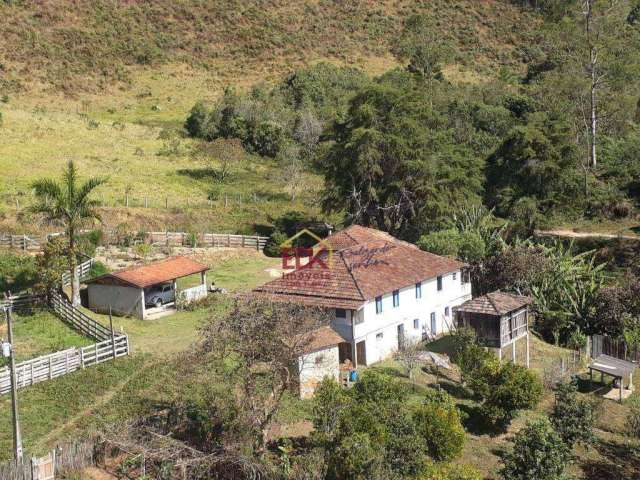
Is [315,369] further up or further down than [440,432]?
further up

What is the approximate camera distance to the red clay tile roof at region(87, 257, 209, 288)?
38.0 meters

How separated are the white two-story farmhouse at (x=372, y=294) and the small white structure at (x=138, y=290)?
5.62 meters

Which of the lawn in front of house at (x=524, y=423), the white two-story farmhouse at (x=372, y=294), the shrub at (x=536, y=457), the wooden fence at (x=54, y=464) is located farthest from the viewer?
the white two-story farmhouse at (x=372, y=294)

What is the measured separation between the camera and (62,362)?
2973 cm

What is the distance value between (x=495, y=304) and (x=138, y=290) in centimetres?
1660

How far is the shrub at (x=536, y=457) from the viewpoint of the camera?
24069mm

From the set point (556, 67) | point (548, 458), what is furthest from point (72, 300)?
point (556, 67)

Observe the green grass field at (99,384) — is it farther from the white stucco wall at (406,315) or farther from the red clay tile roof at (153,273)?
the white stucco wall at (406,315)

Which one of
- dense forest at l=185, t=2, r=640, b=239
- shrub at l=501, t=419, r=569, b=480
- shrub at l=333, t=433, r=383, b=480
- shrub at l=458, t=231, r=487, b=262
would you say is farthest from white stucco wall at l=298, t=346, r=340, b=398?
dense forest at l=185, t=2, r=640, b=239

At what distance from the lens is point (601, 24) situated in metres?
59.9

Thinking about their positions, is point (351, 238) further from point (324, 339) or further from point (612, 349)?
point (612, 349)

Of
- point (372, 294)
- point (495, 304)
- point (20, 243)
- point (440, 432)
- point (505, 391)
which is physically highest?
point (20, 243)

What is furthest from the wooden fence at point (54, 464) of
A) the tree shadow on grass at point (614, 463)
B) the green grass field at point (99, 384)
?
the tree shadow on grass at point (614, 463)

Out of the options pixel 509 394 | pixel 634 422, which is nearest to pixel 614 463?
pixel 634 422
